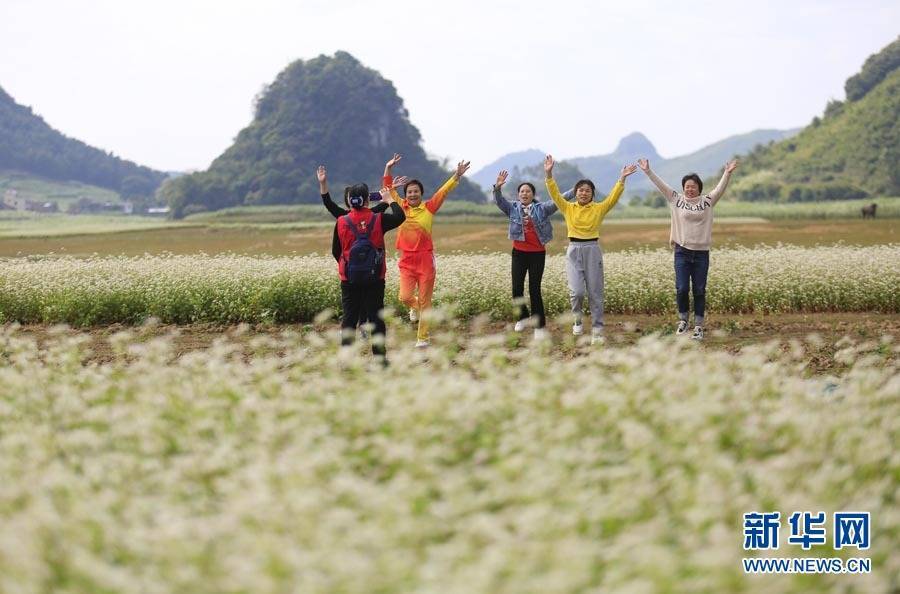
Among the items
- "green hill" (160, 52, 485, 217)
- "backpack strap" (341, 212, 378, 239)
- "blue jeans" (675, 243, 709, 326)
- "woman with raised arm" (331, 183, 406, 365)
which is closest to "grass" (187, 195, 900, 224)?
"green hill" (160, 52, 485, 217)

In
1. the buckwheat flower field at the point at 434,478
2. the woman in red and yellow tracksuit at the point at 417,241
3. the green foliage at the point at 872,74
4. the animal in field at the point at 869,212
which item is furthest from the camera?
the green foliage at the point at 872,74

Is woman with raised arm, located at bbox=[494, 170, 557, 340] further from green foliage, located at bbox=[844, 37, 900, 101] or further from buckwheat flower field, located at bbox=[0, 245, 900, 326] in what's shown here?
green foliage, located at bbox=[844, 37, 900, 101]

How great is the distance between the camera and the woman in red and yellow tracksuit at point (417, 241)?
1183cm

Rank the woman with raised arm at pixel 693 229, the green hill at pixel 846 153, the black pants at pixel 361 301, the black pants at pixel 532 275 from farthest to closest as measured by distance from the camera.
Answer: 1. the green hill at pixel 846 153
2. the black pants at pixel 532 275
3. the woman with raised arm at pixel 693 229
4. the black pants at pixel 361 301

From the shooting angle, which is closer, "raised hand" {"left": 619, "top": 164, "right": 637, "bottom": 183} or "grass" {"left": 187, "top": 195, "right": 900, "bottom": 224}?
"raised hand" {"left": 619, "top": 164, "right": 637, "bottom": 183}

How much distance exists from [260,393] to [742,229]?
5268 cm

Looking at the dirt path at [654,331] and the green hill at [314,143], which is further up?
the green hill at [314,143]

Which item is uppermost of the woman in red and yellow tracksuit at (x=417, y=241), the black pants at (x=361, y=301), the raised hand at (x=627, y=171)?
the raised hand at (x=627, y=171)

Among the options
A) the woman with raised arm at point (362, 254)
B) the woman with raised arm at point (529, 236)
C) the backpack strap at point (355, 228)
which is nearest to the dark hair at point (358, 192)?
the woman with raised arm at point (362, 254)

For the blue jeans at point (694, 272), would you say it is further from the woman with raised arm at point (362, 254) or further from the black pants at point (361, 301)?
the black pants at point (361, 301)

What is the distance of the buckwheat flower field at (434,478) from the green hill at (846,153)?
117 metres

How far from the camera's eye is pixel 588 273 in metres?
12.4

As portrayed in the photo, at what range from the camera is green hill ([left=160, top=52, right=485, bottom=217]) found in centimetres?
15438

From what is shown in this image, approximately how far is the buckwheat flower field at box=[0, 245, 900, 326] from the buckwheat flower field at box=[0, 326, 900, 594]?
8677 millimetres
